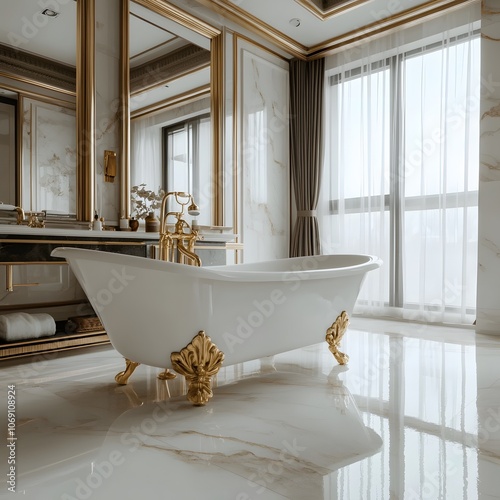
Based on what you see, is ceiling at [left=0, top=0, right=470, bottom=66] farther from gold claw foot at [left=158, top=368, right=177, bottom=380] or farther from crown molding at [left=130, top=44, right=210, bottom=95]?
gold claw foot at [left=158, top=368, right=177, bottom=380]

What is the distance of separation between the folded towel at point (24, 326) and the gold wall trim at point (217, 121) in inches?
58.8

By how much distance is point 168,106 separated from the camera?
3.15 meters

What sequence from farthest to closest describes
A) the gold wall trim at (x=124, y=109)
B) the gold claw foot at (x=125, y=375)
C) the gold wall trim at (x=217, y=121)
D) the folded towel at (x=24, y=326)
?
the gold wall trim at (x=217, y=121) → the gold wall trim at (x=124, y=109) → the folded towel at (x=24, y=326) → the gold claw foot at (x=125, y=375)

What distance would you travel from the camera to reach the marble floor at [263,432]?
1.10 meters

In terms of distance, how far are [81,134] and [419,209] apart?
2446 mm

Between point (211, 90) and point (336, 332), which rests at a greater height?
point (211, 90)

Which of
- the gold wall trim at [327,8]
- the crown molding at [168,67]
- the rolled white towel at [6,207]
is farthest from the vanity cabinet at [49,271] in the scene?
the gold wall trim at [327,8]

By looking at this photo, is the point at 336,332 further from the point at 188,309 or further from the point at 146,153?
the point at 146,153

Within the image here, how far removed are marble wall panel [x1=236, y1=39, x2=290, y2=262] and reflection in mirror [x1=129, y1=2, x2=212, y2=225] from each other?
1.23ft

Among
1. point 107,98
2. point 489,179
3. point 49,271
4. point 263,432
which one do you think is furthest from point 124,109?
point 489,179

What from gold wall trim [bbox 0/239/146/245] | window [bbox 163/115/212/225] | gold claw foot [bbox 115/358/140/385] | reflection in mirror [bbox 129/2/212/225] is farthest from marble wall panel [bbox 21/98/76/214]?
gold claw foot [bbox 115/358/140/385]

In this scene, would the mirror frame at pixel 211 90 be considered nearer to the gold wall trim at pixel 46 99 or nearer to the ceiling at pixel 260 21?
the ceiling at pixel 260 21

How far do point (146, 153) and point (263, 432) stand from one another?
216 centimetres

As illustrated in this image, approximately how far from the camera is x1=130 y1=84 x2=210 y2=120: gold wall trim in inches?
118
